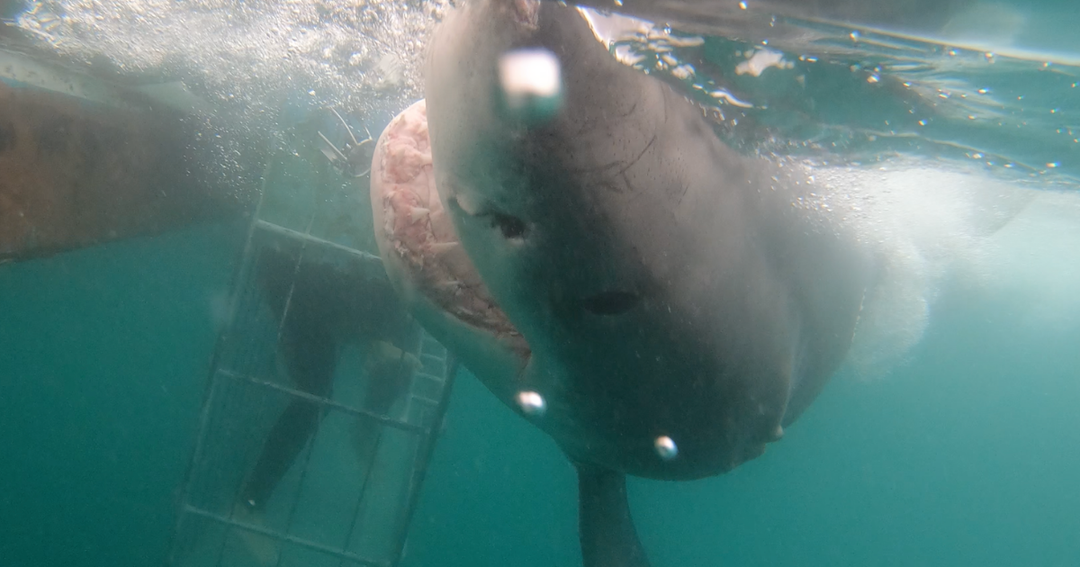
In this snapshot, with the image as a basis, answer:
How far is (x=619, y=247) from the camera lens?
166 centimetres

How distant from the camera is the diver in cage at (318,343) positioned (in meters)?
8.00

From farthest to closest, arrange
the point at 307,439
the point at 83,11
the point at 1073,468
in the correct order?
the point at 1073,468 → the point at 307,439 → the point at 83,11

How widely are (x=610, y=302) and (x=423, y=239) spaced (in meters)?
0.78

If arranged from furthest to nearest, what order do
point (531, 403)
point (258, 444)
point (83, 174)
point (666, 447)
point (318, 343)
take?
point (318, 343) < point (258, 444) < point (83, 174) < point (666, 447) < point (531, 403)

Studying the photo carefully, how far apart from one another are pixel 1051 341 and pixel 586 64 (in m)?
55.5

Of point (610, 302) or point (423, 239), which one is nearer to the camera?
point (610, 302)

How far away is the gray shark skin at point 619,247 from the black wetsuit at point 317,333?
627cm

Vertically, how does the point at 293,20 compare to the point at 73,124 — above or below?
above

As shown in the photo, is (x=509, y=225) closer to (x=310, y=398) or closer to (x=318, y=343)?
(x=310, y=398)

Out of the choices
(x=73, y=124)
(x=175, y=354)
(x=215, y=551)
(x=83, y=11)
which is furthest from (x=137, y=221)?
(x=175, y=354)

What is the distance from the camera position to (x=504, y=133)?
54.9 inches

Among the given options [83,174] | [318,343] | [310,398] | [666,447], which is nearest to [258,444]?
[318,343]

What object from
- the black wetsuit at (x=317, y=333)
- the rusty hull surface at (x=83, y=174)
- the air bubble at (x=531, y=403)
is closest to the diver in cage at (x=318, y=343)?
the black wetsuit at (x=317, y=333)

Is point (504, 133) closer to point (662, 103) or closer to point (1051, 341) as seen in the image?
point (662, 103)
